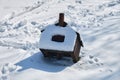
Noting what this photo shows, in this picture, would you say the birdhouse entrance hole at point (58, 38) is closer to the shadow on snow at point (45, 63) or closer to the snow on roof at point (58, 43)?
the snow on roof at point (58, 43)

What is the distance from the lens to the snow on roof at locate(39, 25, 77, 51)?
5444mm

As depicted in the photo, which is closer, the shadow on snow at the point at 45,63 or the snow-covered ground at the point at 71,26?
the snow-covered ground at the point at 71,26

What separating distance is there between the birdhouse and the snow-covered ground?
0.26m

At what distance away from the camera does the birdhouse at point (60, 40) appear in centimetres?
545

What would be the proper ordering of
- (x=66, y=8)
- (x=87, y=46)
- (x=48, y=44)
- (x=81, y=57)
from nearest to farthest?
(x=48, y=44)
(x=81, y=57)
(x=87, y=46)
(x=66, y=8)

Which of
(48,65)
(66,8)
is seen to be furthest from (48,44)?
(66,8)

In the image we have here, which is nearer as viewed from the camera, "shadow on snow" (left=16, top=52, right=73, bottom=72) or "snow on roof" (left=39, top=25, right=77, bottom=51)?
"snow on roof" (left=39, top=25, right=77, bottom=51)

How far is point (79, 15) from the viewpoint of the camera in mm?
7879

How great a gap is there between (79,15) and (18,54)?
2.36m

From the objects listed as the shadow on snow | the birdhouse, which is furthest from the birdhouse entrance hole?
the shadow on snow

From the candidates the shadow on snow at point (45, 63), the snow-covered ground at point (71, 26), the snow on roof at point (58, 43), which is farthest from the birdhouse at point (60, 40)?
the snow-covered ground at point (71, 26)

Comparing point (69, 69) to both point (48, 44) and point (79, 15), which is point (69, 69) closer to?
point (48, 44)

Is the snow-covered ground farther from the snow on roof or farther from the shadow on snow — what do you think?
the snow on roof

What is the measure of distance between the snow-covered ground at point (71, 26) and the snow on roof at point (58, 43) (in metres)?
0.37
